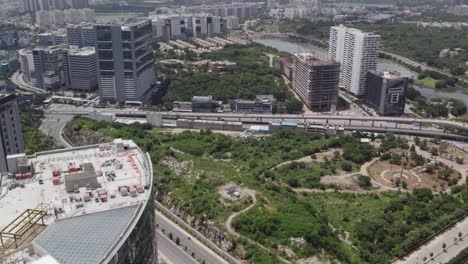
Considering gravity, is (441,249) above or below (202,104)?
below

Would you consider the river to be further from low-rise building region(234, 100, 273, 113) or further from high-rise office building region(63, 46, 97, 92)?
high-rise office building region(63, 46, 97, 92)

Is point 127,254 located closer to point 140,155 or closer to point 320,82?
point 140,155

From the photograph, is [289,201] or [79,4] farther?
[79,4]

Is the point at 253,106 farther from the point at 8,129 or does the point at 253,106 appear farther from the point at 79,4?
the point at 79,4

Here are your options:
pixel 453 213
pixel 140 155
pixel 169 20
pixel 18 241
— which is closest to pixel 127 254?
pixel 18 241

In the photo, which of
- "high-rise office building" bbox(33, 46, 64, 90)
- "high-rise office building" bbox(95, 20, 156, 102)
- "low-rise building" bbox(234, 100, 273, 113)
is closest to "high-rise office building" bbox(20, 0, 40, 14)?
"high-rise office building" bbox(33, 46, 64, 90)

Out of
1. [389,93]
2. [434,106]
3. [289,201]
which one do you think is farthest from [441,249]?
[434,106]
